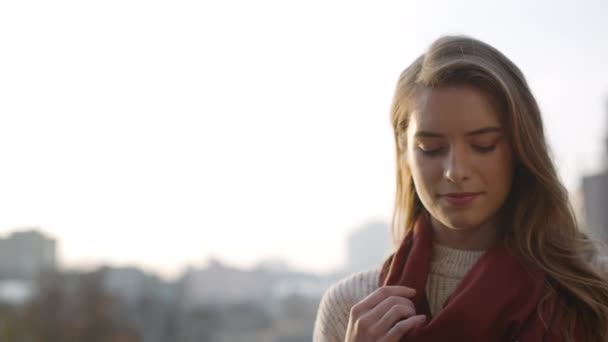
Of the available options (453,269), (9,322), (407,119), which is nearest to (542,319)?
(453,269)

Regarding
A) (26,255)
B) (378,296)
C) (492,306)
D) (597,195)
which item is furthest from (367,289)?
(26,255)

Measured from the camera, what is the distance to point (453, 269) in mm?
1516

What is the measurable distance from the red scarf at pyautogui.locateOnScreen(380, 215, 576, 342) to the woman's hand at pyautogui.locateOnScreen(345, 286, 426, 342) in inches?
0.9

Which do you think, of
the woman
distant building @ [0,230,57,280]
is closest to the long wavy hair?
the woman

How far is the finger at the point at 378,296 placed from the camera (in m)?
1.41

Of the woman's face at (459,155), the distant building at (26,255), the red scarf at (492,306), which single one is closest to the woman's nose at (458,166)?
the woman's face at (459,155)

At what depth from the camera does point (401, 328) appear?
1370mm

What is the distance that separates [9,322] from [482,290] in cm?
2775

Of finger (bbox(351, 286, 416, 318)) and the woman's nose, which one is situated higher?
the woman's nose

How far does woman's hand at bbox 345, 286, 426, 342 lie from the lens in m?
1.37

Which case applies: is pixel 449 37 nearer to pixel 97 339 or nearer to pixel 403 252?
pixel 403 252

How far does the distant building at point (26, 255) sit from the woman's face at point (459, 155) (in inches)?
1032

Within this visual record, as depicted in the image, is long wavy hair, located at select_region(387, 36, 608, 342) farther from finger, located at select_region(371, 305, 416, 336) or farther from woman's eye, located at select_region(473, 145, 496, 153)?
finger, located at select_region(371, 305, 416, 336)

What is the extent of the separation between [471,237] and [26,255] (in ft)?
102
